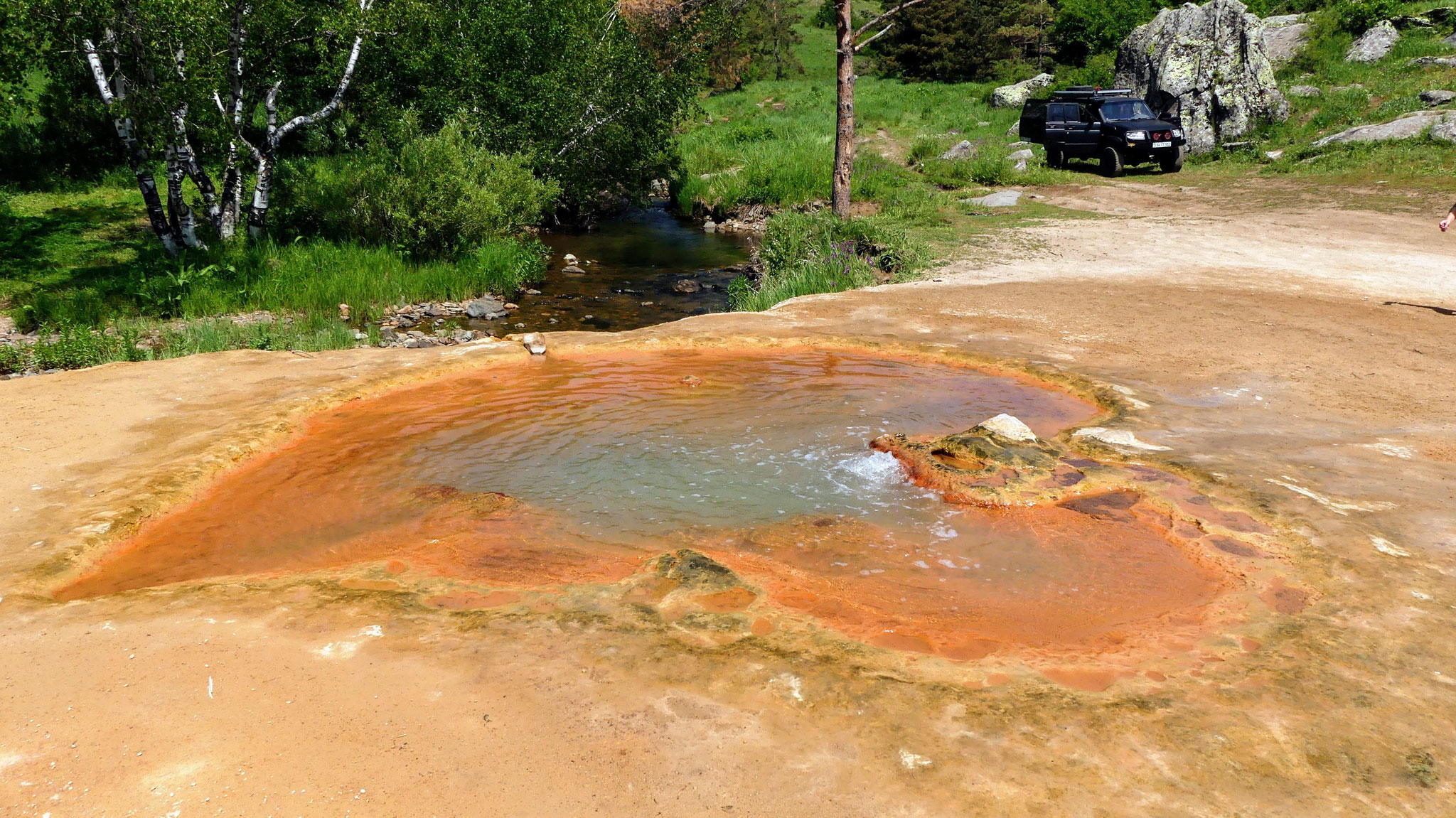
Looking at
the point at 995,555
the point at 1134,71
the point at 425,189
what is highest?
the point at 1134,71

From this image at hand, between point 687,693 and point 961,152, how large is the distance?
888 inches

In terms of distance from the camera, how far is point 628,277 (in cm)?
1602

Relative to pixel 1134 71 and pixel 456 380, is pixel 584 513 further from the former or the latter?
pixel 1134 71

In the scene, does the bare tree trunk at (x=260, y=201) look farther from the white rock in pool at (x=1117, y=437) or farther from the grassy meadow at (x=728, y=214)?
the white rock in pool at (x=1117, y=437)

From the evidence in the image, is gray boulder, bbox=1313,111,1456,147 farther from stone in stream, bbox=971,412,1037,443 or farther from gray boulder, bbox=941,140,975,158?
stone in stream, bbox=971,412,1037,443

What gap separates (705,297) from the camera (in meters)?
14.5

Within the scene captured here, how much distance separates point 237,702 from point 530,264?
1227 cm

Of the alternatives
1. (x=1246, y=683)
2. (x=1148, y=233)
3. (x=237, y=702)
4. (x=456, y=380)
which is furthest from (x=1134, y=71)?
(x=237, y=702)

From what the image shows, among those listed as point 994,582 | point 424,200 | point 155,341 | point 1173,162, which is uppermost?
point 424,200

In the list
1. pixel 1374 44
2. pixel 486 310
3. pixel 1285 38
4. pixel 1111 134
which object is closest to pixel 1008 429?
pixel 486 310

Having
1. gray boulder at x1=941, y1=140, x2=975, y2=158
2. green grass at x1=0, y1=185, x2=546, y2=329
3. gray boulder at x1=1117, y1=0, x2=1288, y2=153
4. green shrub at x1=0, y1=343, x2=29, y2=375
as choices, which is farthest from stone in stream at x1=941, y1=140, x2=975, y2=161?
green shrub at x1=0, y1=343, x2=29, y2=375

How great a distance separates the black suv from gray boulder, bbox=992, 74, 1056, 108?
29.2 feet

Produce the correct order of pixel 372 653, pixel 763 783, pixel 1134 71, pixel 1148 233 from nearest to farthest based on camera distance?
pixel 763 783 → pixel 372 653 → pixel 1148 233 → pixel 1134 71

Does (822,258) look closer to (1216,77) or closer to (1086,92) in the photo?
(1086,92)
